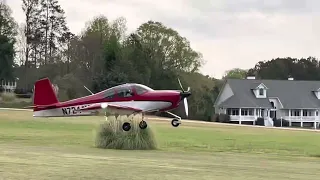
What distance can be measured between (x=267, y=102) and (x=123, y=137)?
238 ft

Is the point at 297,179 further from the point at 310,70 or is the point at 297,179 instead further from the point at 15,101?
the point at 310,70

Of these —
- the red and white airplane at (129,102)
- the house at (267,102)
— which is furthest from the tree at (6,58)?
the red and white airplane at (129,102)

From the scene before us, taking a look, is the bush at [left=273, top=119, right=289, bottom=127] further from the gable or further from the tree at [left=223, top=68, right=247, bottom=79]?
the tree at [left=223, top=68, right=247, bottom=79]

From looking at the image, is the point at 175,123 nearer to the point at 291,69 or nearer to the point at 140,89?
the point at 140,89

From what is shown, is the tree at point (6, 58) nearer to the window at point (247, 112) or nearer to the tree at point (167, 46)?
the tree at point (167, 46)

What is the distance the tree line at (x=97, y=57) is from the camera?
9168 cm

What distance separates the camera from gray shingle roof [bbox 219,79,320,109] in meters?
100

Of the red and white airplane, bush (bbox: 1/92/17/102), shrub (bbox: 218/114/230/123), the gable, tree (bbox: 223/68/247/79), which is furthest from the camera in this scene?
tree (bbox: 223/68/247/79)

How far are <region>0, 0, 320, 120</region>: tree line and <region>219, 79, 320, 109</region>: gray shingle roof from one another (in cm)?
436

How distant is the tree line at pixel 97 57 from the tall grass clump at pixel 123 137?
52215mm

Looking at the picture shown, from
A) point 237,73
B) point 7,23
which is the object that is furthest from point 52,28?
point 237,73

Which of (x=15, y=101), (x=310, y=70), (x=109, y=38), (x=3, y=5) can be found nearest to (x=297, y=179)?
(x=15, y=101)

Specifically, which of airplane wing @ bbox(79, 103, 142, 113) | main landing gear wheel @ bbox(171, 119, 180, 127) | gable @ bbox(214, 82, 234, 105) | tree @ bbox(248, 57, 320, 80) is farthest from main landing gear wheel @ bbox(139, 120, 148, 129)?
tree @ bbox(248, 57, 320, 80)

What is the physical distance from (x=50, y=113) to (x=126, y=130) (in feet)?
13.9
